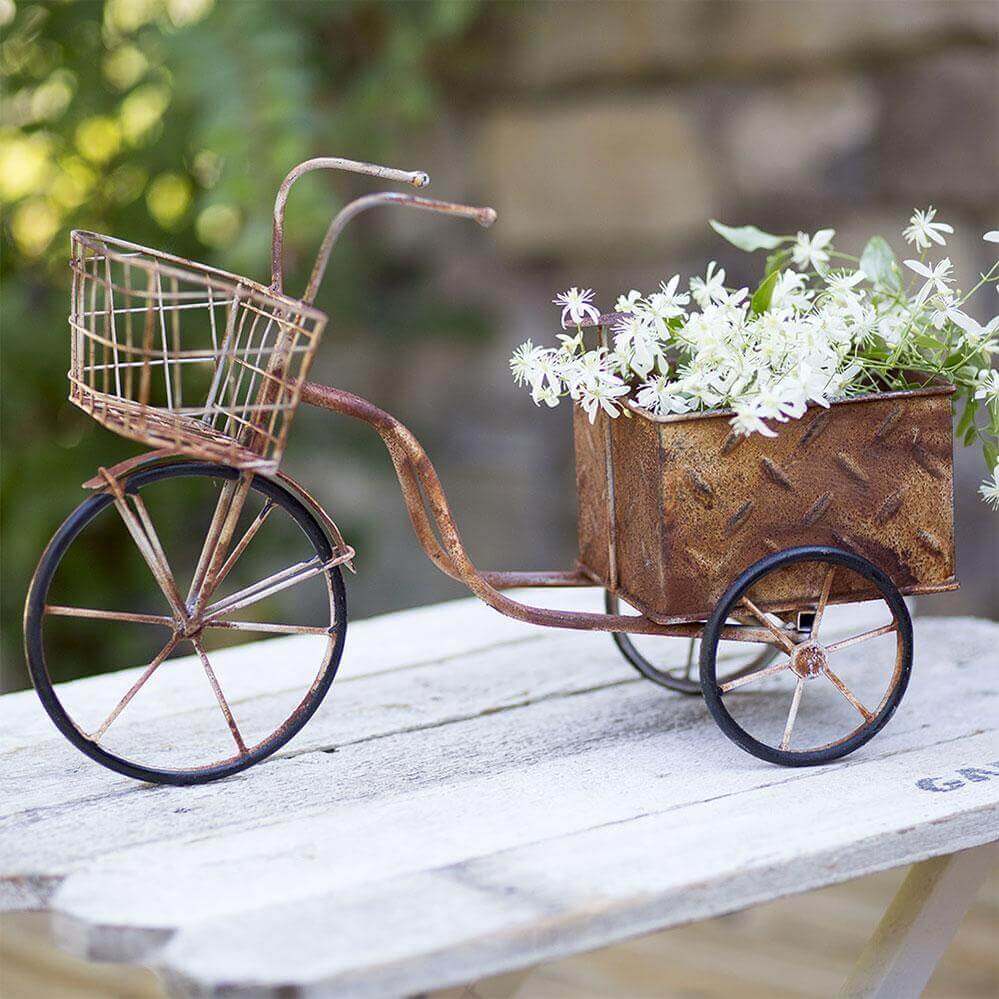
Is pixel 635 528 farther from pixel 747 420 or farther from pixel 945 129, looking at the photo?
pixel 945 129

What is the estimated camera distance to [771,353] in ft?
3.49

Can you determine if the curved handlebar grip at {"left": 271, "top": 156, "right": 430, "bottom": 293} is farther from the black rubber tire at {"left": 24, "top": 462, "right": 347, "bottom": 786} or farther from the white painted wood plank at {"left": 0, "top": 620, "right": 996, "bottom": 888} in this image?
the white painted wood plank at {"left": 0, "top": 620, "right": 996, "bottom": 888}

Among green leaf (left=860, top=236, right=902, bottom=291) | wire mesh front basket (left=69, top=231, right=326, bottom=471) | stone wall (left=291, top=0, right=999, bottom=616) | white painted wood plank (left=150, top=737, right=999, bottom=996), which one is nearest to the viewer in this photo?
white painted wood plank (left=150, top=737, right=999, bottom=996)

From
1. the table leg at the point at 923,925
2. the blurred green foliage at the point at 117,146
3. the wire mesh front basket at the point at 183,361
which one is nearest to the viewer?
the wire mesh front basket at the point at 183,361

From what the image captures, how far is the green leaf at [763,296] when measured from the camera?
3.79ft

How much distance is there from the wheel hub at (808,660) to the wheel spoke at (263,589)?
0.39m

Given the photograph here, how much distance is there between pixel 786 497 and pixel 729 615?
106 mm

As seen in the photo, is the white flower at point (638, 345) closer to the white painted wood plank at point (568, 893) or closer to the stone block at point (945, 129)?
the white painted wood plank at point (568, 893)

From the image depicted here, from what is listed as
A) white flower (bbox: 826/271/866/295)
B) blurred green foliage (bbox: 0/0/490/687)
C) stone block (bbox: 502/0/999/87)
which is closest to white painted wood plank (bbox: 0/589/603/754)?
white flower (bbox: 826/271/866/295)

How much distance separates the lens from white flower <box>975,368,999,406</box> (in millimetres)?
1132

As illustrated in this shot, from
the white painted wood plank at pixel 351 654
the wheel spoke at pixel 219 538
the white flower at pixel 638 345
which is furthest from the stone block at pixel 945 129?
the wheel spoke at pixel 219 538

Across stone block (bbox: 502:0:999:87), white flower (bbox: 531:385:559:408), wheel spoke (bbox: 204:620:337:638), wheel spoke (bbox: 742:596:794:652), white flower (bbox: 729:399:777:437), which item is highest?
stone block (bbox: 502:0:999:87)

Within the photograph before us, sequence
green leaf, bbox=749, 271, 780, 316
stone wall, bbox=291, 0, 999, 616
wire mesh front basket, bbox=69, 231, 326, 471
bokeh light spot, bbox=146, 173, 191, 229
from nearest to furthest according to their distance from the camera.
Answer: wire mesh front basket, bbox=69, 231, 326, 471 < green leaf, bbox=749, 271, 780, 316 < stone wall, bbox=291, 0, 999, 616 < bokeh light spot, bbox=146, 173, 191, 229

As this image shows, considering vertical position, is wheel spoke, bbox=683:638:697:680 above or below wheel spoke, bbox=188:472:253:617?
below
